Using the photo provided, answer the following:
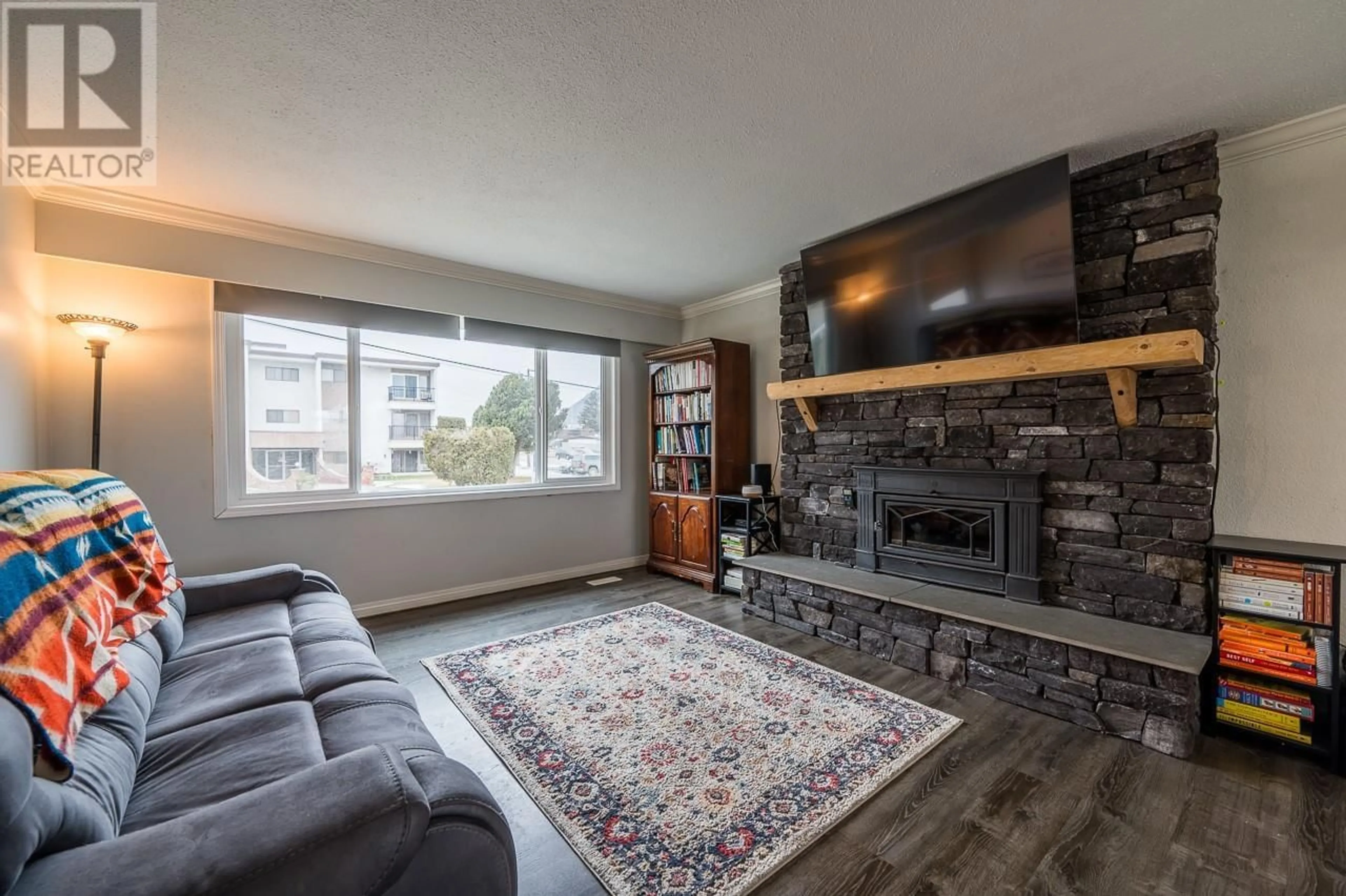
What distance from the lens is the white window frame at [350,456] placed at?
3191 millimetres

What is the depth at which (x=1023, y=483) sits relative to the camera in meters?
2.75

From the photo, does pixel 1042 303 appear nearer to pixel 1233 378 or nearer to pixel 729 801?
pixel 1233 378

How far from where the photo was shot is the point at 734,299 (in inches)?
185

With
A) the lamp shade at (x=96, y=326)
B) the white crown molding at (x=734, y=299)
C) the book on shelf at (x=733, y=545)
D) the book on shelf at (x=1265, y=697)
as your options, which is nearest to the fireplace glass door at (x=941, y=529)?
the book on shelf at (x=1265, y=697)

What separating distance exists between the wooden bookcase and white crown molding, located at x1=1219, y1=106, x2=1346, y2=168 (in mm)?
2862

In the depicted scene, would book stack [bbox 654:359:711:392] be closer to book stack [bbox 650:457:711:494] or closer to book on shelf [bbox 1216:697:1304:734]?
book stack [bbox 650:457:711:494]

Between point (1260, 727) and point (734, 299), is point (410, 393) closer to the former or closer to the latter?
point (734, 299)

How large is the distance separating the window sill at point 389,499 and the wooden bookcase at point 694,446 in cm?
60

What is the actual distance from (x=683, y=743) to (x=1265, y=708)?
2190mm

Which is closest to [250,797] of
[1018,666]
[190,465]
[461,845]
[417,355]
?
[461,845]

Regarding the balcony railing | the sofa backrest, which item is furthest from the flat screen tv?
the sofa backrest

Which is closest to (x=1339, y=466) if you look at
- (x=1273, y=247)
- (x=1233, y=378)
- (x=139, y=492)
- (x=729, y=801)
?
(x=1233, y=378)

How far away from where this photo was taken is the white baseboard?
145 inches

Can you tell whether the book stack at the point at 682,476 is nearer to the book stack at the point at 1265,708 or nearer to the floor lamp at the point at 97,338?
the book stack at the point at 1265,708
